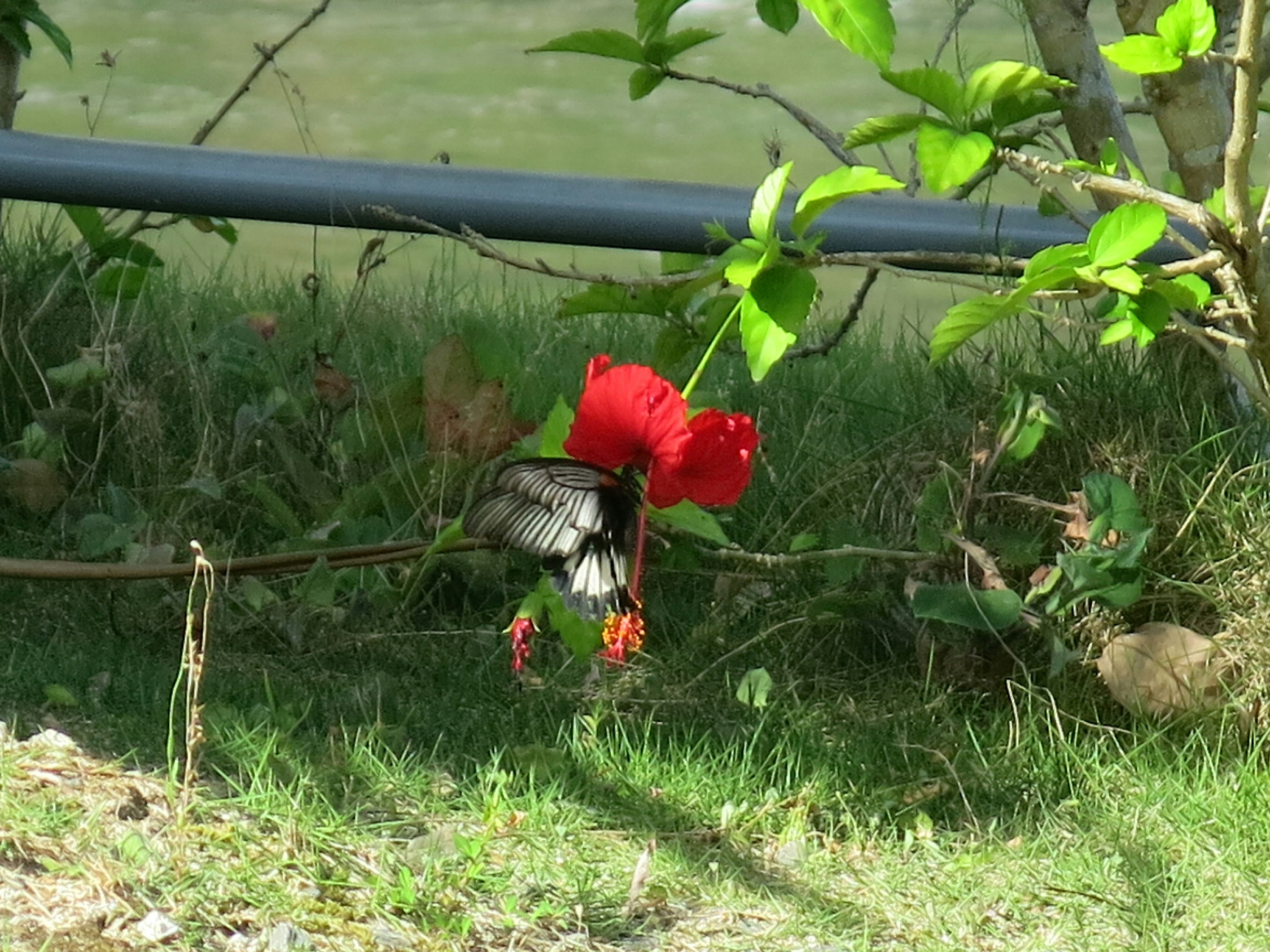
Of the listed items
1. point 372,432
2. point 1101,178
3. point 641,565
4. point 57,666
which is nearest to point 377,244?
point 372,432

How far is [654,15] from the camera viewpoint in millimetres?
2389

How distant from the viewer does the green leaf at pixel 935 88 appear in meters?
2.09

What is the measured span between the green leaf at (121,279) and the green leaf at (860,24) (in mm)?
1928

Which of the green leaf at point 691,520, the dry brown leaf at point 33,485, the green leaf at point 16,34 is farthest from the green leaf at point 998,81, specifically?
the green leaf at point 16,34

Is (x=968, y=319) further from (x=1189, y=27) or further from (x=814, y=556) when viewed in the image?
(x=814, y=556)

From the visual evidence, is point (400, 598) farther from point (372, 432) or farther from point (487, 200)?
point (487, 200)

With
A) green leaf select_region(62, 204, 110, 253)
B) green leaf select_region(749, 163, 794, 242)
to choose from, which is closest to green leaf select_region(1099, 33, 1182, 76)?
green leaf select_region(749, 163, 794, 242)

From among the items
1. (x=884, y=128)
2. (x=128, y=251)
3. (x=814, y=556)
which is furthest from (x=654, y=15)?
(x=128, y=251)

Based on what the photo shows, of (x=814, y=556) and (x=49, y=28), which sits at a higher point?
(x=49, y=28)

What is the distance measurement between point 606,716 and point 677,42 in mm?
1009

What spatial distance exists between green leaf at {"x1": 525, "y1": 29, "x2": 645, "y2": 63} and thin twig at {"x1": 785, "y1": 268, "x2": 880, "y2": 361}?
1.97 feet

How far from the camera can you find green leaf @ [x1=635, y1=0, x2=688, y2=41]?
93.0 inches

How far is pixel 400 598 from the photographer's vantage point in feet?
9.29

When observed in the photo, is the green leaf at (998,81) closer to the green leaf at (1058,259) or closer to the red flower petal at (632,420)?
the green leaf at (1058,259)
